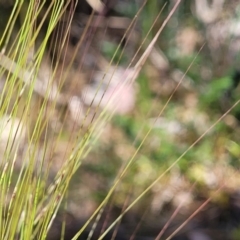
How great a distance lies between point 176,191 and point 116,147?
0.26 m

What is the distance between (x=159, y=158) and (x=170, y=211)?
216 mm

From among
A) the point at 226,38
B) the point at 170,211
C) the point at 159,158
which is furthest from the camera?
the point at 226,38

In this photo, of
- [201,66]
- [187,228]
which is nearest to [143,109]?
[201,66]

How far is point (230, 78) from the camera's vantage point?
1507mm

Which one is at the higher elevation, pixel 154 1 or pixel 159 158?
pixel 154 1

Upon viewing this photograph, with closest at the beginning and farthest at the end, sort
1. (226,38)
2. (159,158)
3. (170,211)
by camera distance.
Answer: (159,158) < (170,211) < (226,38)

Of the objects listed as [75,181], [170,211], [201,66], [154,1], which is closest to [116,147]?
[75,181]

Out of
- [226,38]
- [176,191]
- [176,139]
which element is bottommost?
[176,191]

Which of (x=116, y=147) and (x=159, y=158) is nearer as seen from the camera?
(x=159, y=158)

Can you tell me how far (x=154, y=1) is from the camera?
5.54ft

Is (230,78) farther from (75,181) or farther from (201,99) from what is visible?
(75,181)

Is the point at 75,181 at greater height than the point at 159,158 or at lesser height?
lesser

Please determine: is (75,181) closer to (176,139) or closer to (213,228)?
(176,139)

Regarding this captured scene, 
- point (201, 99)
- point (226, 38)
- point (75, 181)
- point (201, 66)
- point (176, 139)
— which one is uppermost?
point (226, 38)
